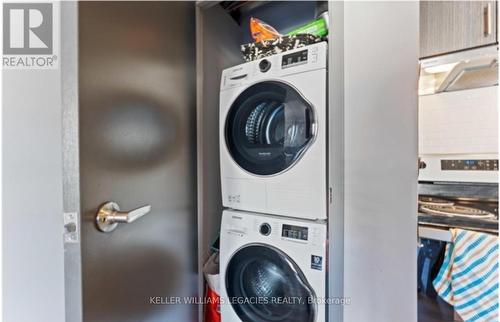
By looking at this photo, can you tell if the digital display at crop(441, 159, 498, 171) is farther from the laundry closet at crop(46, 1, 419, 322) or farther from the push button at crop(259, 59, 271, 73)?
the push button at crop(259, 59, 271, 73)

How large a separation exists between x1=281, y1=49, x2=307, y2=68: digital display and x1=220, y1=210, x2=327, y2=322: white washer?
65cm

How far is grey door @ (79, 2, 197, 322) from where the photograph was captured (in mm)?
591

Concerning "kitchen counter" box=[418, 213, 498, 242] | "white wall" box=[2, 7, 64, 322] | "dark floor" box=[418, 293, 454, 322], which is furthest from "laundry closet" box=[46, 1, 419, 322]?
"dark floor" box=[418, 293, 454, 322]

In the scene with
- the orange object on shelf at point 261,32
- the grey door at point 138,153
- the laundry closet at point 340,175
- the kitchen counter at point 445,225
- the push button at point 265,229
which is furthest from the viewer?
the kitchen counter at point 445,225

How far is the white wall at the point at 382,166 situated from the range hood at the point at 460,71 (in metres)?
0.82

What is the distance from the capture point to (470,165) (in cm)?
156

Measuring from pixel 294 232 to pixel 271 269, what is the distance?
22cm

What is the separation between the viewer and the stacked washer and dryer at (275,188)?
2.85 ft

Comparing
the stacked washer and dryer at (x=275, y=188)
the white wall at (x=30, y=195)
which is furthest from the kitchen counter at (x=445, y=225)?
the white wall at (x=30, y=195)

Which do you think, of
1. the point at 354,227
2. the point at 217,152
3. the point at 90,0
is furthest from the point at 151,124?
the point at 354,227

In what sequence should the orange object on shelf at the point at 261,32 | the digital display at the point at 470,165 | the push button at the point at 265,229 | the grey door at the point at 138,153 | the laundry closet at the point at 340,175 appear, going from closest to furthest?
the grey door at the point at 138,153 → the laundry closet at the point at 340,175 → the push button at the point at 265,229 → the orange object on shelf at the point at 261,32 → the digital display at the point at 470,165

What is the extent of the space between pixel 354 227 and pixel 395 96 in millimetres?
544

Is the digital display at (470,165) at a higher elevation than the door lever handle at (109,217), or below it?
higher

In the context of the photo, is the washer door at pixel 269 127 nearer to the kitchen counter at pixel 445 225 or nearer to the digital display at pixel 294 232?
the digital display at pixel 294 232
